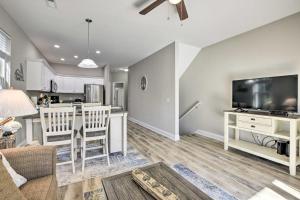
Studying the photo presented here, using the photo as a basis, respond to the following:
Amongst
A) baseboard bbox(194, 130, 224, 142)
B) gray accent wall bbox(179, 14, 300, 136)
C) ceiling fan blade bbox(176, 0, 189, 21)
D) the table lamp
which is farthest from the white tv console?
the table lamp

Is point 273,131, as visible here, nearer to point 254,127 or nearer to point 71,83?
point 254,127

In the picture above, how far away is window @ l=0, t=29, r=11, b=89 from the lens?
8.24ft

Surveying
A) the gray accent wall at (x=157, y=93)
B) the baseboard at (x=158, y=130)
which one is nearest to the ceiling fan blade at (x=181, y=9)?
the gray accent wall at (x=157, y=93)

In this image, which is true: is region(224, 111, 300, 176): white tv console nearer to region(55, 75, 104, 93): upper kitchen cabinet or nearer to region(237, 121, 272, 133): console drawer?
region(237, 121, 272, 133): console drawer

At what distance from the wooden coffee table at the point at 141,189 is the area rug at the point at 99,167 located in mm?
1196

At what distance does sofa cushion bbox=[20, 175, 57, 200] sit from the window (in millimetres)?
2153

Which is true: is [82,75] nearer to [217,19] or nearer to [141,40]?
[141,40]

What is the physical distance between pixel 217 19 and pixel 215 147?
272 centimetres

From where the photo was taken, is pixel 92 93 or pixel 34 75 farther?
pixel 92 93

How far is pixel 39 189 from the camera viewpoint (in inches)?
44.9

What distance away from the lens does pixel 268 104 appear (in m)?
2.69

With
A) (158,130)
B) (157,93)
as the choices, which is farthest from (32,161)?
(157,93)

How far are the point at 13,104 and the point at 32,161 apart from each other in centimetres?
57

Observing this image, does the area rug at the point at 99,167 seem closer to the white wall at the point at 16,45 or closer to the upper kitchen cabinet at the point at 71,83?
the white wall at the point at 16,45
